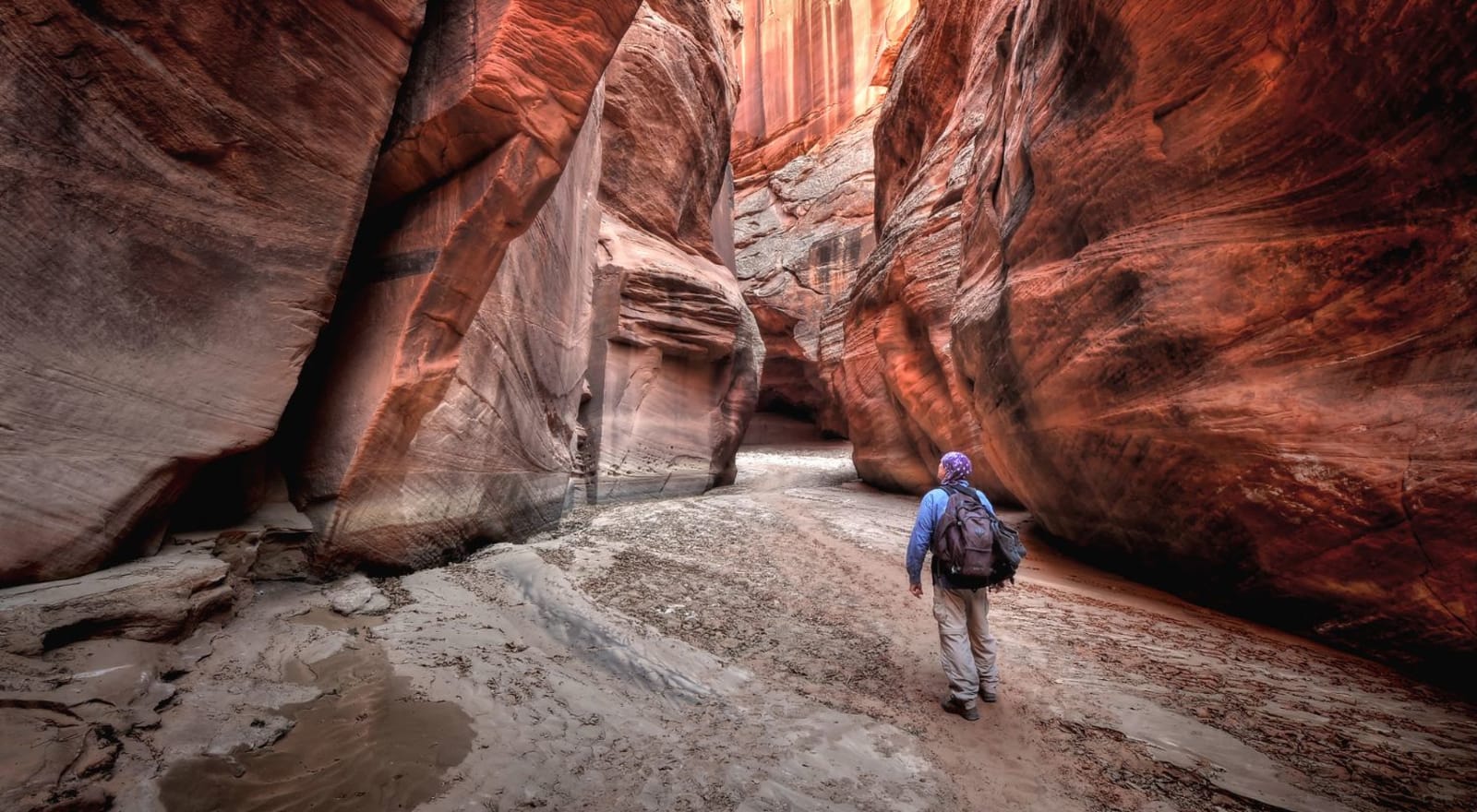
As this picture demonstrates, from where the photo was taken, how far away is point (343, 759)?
2.30m

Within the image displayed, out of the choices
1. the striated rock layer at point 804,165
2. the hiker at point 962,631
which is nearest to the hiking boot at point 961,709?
the hiker at point 962,631

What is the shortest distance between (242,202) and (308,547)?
2.31 meters

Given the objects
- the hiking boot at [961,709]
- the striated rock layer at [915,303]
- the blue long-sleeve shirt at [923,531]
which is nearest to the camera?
the hiking boot at [961,709]

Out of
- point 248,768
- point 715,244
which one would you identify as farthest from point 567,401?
point 715,244

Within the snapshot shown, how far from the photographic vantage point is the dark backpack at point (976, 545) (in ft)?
9.88

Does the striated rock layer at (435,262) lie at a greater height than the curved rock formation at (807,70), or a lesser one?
lesser

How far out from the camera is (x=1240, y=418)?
13.5 feet

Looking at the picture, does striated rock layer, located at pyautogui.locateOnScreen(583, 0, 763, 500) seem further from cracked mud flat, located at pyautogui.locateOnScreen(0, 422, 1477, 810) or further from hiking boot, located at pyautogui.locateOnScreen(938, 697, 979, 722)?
hiking boot, located at pyautogui.locateOnScreen(938, 697, 979, 722)

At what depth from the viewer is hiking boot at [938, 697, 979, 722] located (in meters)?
2.95

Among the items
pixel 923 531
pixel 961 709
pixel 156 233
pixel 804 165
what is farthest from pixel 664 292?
pixel 804 165

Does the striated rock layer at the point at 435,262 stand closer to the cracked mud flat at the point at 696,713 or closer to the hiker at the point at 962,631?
the cracked mud flat at the point at 696,713

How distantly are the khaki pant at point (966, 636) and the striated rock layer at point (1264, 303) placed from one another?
8.45 ft

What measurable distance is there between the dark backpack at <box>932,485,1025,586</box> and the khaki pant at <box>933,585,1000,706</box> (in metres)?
0.15

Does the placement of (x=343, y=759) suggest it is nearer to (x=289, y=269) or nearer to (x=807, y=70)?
(x=289, y=269)
